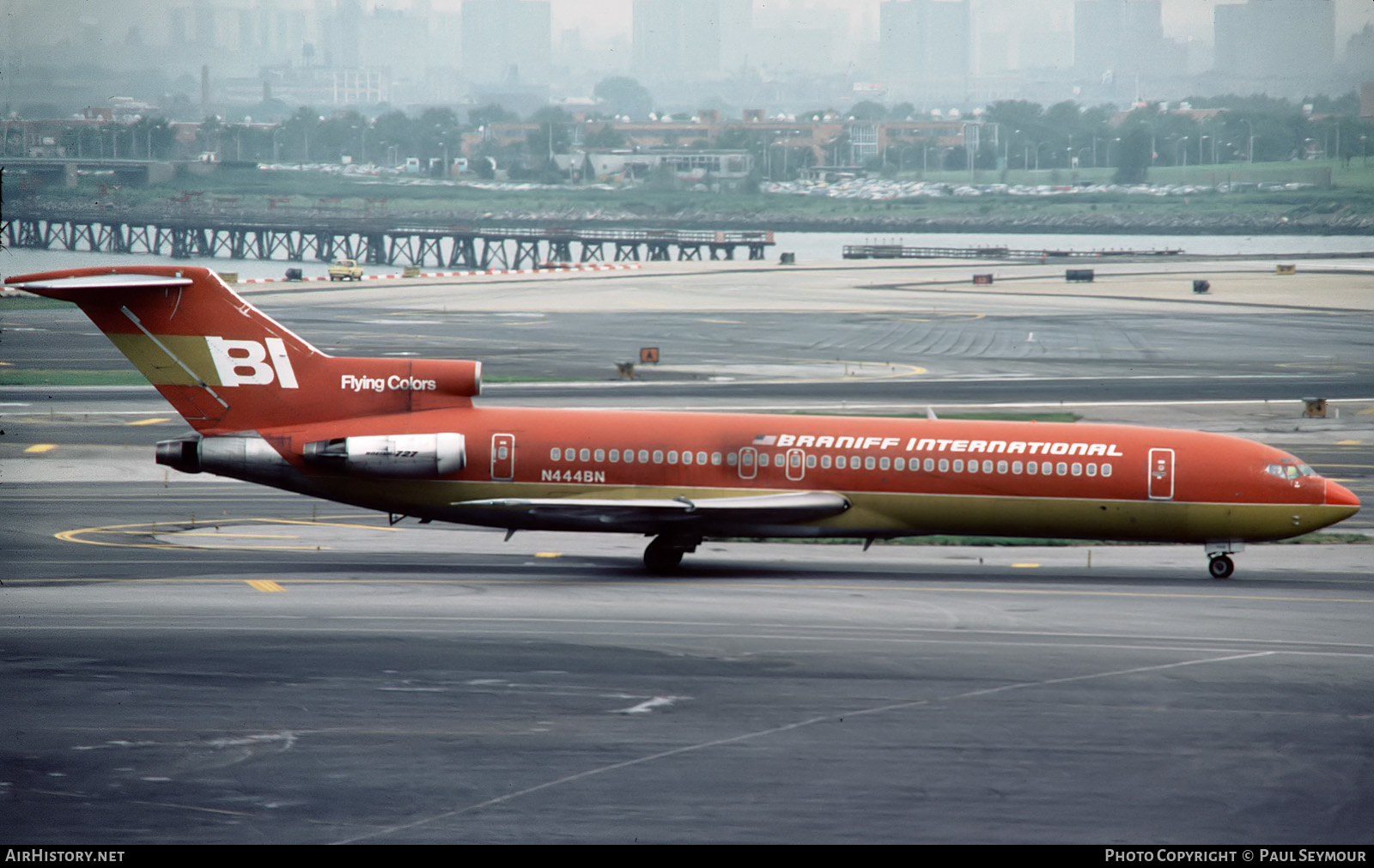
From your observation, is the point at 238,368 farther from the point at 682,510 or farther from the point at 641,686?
the point at 641,686

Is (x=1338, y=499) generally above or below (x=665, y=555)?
above

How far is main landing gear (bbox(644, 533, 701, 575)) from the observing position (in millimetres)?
34406

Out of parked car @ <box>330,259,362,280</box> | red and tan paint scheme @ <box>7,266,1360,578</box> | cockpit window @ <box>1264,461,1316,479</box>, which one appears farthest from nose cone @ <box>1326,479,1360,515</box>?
parked car @ <box>330,259,362,280</box>

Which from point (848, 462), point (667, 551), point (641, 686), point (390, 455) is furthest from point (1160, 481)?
point (390, 455)

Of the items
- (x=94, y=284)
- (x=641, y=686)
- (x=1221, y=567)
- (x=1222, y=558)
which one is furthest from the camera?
(x=1222, y=558)

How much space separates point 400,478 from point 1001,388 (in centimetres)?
4099

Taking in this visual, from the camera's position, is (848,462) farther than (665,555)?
No

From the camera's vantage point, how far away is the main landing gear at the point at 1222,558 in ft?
113

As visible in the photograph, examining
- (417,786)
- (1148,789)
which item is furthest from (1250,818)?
(417,786)

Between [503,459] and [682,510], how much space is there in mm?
4570

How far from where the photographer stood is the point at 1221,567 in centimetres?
3447

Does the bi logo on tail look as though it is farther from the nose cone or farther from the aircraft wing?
the nose cone

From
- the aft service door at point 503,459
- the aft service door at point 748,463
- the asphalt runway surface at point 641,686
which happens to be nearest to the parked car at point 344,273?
the asphalt runway surface at point 641,686

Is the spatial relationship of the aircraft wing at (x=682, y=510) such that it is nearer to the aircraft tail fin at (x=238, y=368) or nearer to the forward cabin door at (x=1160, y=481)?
the aircraft tail fin at (x=238, y=368)
